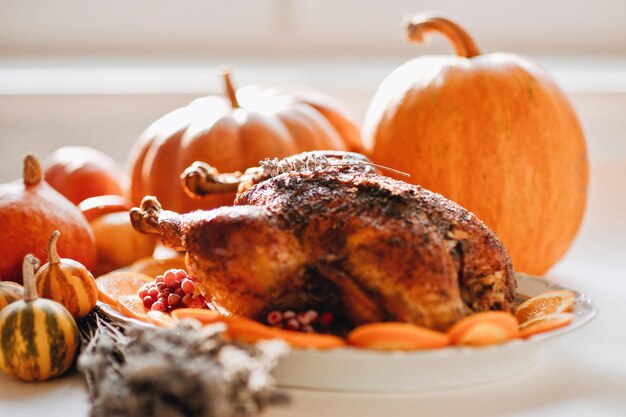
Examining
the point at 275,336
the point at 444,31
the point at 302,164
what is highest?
the point at 444,31

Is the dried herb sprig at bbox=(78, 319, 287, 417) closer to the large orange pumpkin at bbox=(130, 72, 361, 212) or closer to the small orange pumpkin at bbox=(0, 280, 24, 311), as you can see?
the small orange pumpkin at bbox=(0, 280, 24, 311)

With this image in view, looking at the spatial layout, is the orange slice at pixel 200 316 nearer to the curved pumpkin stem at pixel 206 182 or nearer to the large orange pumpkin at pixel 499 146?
the curved pumpkin stem at pixel 206 182

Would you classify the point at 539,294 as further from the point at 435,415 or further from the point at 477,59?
the point at 477,59

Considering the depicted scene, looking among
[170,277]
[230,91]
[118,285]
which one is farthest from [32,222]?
[230,91]

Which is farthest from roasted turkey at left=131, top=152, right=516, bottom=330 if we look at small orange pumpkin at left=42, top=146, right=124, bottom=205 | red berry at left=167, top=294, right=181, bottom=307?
small orange pumpkin at left=42, top=146, right=124, bottom=205

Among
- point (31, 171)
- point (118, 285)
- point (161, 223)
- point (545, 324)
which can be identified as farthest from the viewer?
point (31, 171)

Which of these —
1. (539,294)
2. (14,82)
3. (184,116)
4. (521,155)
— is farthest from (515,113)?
(14,82)

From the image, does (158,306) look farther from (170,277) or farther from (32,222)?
(32,222)
